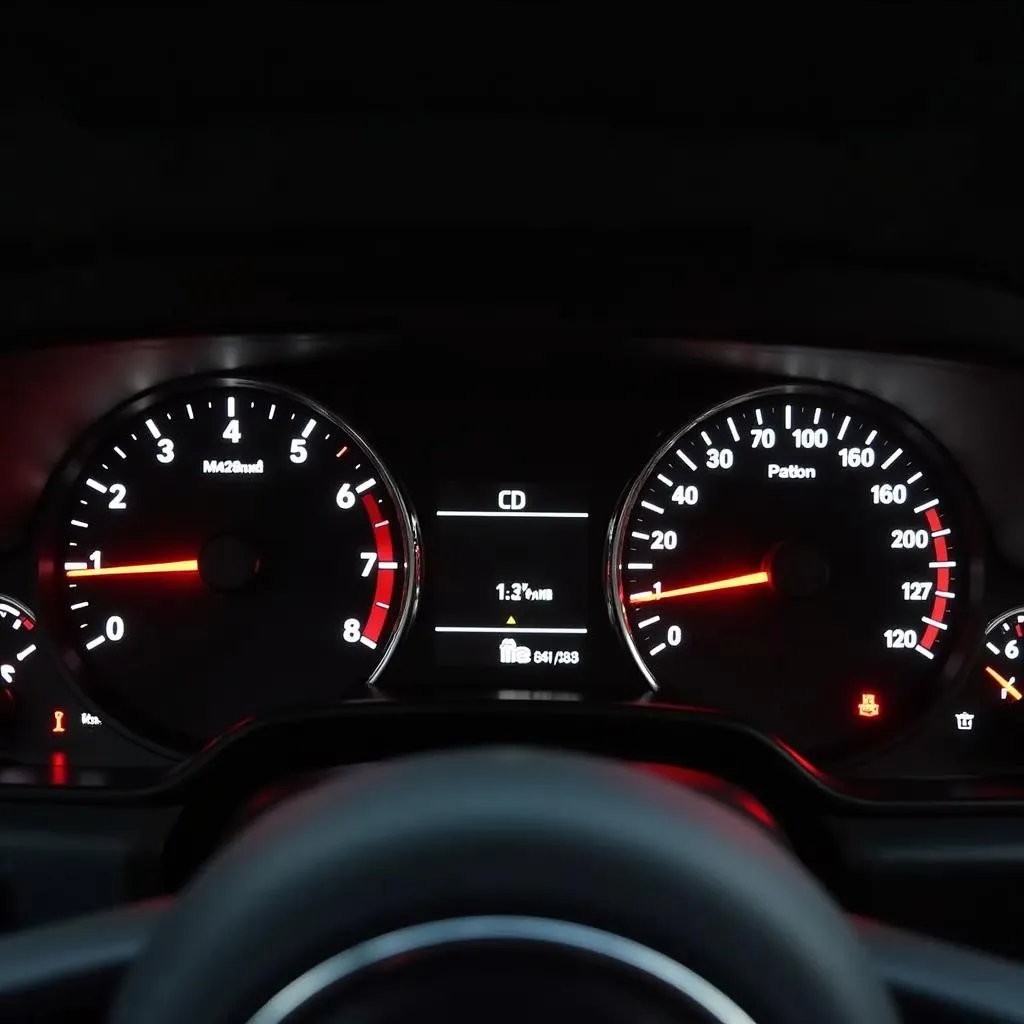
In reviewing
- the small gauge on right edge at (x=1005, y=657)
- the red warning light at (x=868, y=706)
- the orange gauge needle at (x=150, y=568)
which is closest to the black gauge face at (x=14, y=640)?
the orange gauge needle at (x=150, y=568)

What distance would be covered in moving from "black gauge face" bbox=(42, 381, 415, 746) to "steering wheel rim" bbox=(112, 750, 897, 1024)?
1.65 m

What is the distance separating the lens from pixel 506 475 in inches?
111

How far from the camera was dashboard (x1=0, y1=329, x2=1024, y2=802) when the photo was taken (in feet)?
9.00

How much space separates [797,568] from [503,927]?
5.59ft

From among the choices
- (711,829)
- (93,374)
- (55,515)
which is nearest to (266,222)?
(93,374)

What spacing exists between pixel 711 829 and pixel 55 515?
1953 millimetres

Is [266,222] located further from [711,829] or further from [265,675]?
[711,829]

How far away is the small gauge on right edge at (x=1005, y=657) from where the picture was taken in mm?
2725

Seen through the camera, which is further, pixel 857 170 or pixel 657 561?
pixel 657 561

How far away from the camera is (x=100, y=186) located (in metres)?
2.29

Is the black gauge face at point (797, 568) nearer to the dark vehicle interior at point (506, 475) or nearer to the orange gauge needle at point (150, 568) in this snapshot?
the dark vehicle interior at point (506, 475)

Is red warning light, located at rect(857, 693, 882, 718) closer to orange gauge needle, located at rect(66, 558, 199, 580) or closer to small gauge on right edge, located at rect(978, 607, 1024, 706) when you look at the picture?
small gauge on right edge, located at rect(978, 607, 1024, 706)

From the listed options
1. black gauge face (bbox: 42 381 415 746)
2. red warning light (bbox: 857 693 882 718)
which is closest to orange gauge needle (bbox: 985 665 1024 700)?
red warning light (bbox: 857 693 882 718)

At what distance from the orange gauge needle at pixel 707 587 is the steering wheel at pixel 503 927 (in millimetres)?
1615
